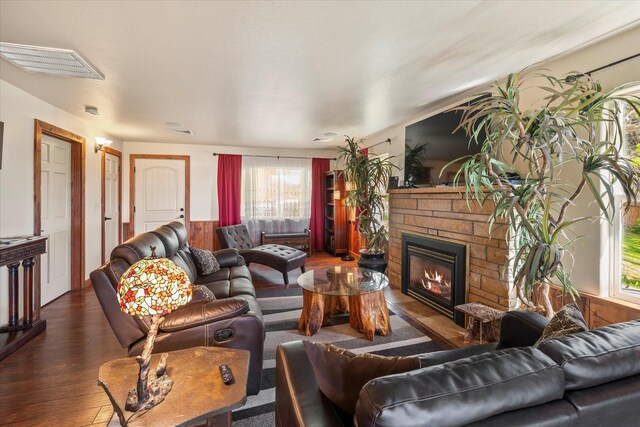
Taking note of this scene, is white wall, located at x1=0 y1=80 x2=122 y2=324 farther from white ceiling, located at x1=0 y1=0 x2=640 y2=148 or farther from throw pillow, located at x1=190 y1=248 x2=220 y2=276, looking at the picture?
throw pillow, located at x1=190 y1=248 x2=220 y2=276

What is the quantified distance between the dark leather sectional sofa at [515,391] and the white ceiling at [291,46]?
1.67 metres

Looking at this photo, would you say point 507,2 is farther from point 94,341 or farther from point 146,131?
point 146,131

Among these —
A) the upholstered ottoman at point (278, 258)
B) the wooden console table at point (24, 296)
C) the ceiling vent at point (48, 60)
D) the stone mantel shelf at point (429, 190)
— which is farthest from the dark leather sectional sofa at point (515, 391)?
the upholstered ottoman at point (278, 258)

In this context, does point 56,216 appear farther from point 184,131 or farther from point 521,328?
point 521,328

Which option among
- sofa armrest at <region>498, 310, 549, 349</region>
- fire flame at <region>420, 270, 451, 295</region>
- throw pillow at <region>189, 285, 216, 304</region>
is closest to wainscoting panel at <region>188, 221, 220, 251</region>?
fire flame at <region>420, 270, 451, 295</region>

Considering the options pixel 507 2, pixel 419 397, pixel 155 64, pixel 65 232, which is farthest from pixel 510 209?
pixel 65 232

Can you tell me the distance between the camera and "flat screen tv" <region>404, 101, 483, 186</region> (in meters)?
2.97

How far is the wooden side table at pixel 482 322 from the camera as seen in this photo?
94.0 inches

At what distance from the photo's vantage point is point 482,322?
244 cm

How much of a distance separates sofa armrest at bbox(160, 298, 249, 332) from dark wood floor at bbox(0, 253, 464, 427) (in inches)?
24.7

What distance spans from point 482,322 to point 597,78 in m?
1.92

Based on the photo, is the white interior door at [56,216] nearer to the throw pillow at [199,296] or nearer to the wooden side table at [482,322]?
the throw pillow at [199,296]

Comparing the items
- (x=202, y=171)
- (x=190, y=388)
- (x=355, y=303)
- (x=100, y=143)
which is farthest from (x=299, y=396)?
(x=202, y=171)

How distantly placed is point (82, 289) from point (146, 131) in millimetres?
2436
